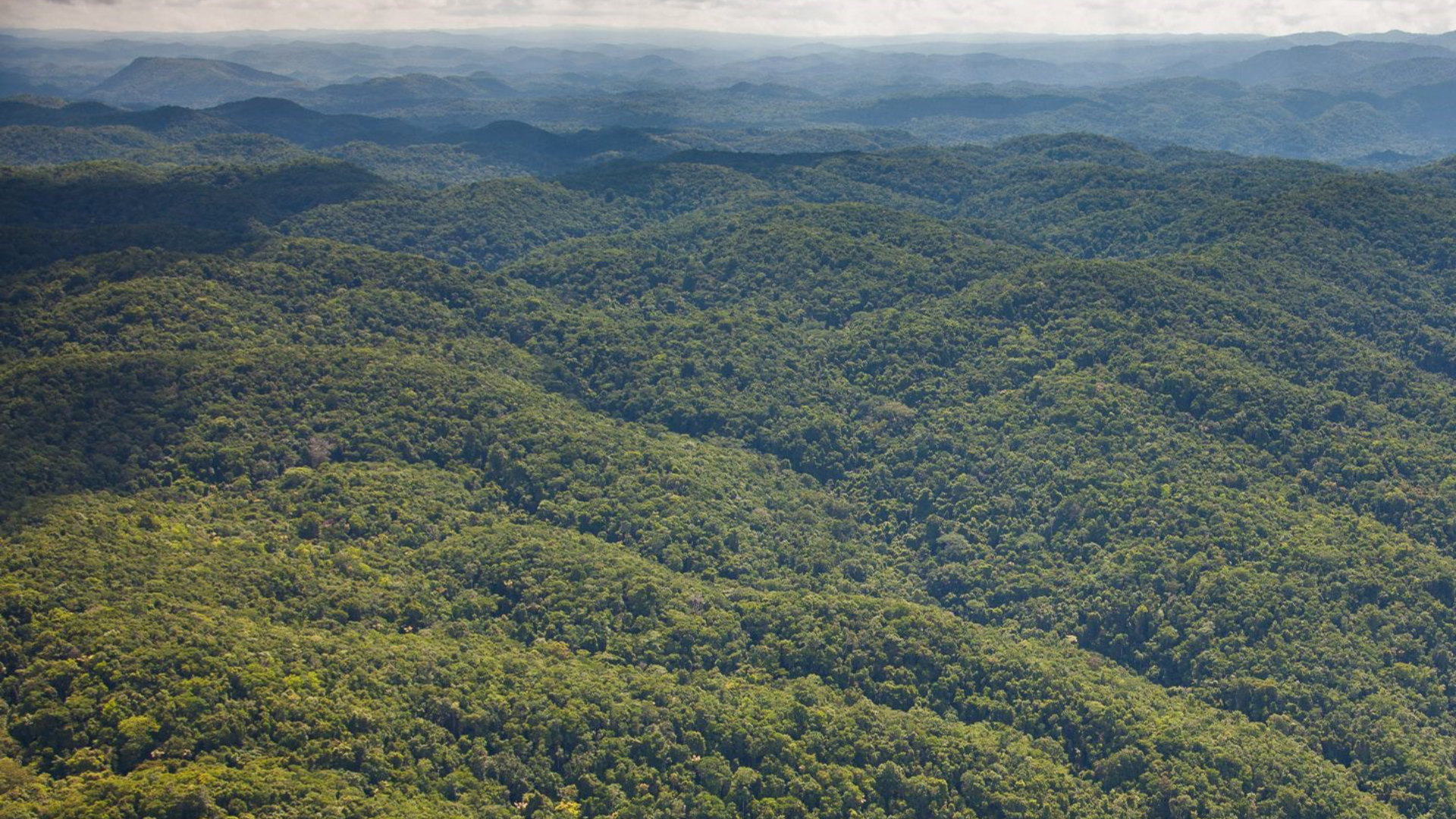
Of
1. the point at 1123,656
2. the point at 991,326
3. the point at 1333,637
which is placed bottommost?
the point at 1123,656

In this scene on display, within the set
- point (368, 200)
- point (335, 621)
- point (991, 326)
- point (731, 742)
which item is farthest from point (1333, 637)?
point (368, 200)

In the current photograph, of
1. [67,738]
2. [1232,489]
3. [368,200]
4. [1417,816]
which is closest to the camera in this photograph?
[67,738]

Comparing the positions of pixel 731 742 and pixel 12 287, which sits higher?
pixel 12 287

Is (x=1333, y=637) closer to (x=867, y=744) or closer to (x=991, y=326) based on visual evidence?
(x=867, y=744)
